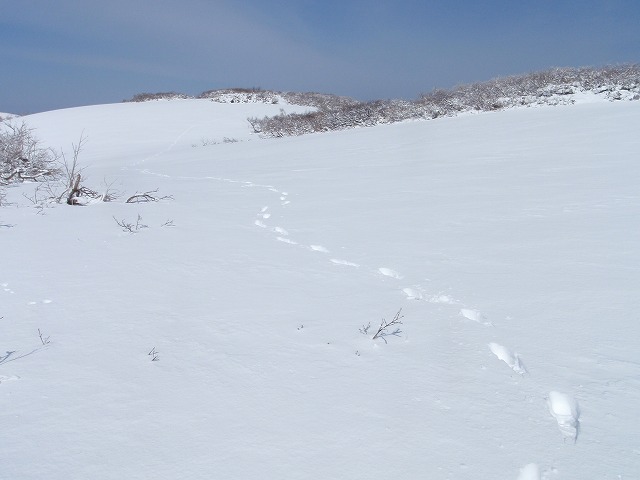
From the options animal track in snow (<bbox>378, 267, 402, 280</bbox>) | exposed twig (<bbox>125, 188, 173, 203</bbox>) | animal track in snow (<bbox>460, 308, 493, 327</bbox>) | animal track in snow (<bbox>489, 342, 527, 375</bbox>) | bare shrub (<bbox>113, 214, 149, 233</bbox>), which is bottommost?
animal track in snow (<bbox>489, 342, 527, 375</bbox>)

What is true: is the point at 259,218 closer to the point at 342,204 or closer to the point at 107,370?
the point at 342,204

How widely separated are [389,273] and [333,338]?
101 centimetres

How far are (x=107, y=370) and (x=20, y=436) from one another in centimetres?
46

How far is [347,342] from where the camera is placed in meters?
2.34

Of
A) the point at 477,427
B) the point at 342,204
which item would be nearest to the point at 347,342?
the point at 477,427

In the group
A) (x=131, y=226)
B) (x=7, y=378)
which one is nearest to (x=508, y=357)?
(x=7, y=378)

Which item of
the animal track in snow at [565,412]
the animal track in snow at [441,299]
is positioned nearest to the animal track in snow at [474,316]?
the animal track in snow at [441,299]

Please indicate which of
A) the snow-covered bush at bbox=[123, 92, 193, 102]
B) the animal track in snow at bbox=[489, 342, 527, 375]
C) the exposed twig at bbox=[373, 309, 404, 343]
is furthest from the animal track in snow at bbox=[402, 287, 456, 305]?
the snow-covered bush at bbox=[123, 92, 193, 102]

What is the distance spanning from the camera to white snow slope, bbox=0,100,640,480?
157 cm

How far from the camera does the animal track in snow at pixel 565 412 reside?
166cm

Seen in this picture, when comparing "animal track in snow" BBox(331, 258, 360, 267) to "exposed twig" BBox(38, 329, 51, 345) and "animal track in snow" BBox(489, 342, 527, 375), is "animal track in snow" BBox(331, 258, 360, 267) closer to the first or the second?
"animal track in snow" BBox(489, 342, 527, 375)

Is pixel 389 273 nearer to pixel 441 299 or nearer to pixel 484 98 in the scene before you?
pixel 441 299

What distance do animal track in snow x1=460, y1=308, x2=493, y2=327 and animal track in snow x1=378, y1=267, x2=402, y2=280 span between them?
64cm

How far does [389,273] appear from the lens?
10.7 ft
